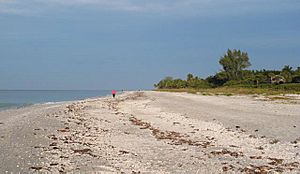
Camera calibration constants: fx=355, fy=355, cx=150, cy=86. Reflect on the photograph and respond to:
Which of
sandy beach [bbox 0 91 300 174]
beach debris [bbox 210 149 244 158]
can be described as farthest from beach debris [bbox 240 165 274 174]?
beach debris [bbox 210 149 244 158]

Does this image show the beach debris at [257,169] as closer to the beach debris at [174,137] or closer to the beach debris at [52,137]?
the beach debris at [174,137]

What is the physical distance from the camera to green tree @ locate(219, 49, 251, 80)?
433 ft

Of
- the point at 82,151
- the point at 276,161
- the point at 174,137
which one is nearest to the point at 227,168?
the point at 276,161

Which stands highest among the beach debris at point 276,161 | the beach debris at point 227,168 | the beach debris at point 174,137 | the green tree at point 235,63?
the green tree at point 235,63

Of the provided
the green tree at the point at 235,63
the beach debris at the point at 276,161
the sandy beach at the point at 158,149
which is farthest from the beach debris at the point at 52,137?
the green tree at the point at 235,63

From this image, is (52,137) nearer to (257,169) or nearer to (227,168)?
(227,168)

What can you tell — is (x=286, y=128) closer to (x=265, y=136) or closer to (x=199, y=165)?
(x=265, y=136)

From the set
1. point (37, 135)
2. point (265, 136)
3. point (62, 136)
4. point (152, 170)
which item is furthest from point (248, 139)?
point (37, 135)

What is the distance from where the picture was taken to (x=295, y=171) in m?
10.2

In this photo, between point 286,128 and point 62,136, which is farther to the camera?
point 286,128

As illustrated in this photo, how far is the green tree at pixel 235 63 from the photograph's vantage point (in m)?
132

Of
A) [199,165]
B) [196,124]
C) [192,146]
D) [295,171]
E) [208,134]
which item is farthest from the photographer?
[196,124]

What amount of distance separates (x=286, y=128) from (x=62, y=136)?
11.8 m

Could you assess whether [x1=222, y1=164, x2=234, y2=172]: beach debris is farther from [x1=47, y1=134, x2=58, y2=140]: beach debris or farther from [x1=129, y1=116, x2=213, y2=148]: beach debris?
[x1=47, y1=134, x2=58, y2=140]: beach debris
